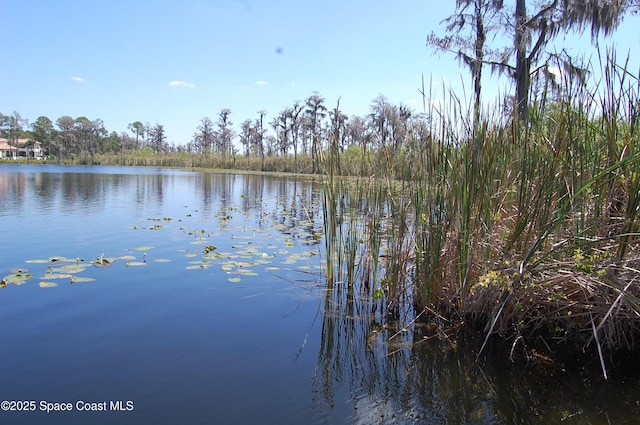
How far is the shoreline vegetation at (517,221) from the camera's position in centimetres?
282

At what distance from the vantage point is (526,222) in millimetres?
3051

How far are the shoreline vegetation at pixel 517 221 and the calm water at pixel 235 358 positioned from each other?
38cm

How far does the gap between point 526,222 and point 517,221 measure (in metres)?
0.10

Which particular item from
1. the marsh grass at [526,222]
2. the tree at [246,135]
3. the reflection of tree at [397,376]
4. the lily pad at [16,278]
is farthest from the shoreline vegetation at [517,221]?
the tree at [246,135]

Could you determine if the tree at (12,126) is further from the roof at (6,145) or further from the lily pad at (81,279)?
the lily pad at (81,279)

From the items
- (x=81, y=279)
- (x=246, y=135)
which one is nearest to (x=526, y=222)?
(x=81, y=279)

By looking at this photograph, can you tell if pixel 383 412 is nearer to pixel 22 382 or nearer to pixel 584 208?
pixel 584 208

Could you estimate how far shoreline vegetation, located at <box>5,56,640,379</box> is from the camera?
2.82 metres

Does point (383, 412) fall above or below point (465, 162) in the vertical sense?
below

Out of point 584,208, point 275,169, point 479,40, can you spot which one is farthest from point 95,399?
point 275,169

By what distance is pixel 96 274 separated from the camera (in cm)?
530

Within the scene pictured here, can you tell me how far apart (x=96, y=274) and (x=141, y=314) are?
166cm

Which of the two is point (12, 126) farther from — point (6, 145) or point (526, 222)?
point (526, 222)

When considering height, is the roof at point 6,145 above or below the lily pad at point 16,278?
above
